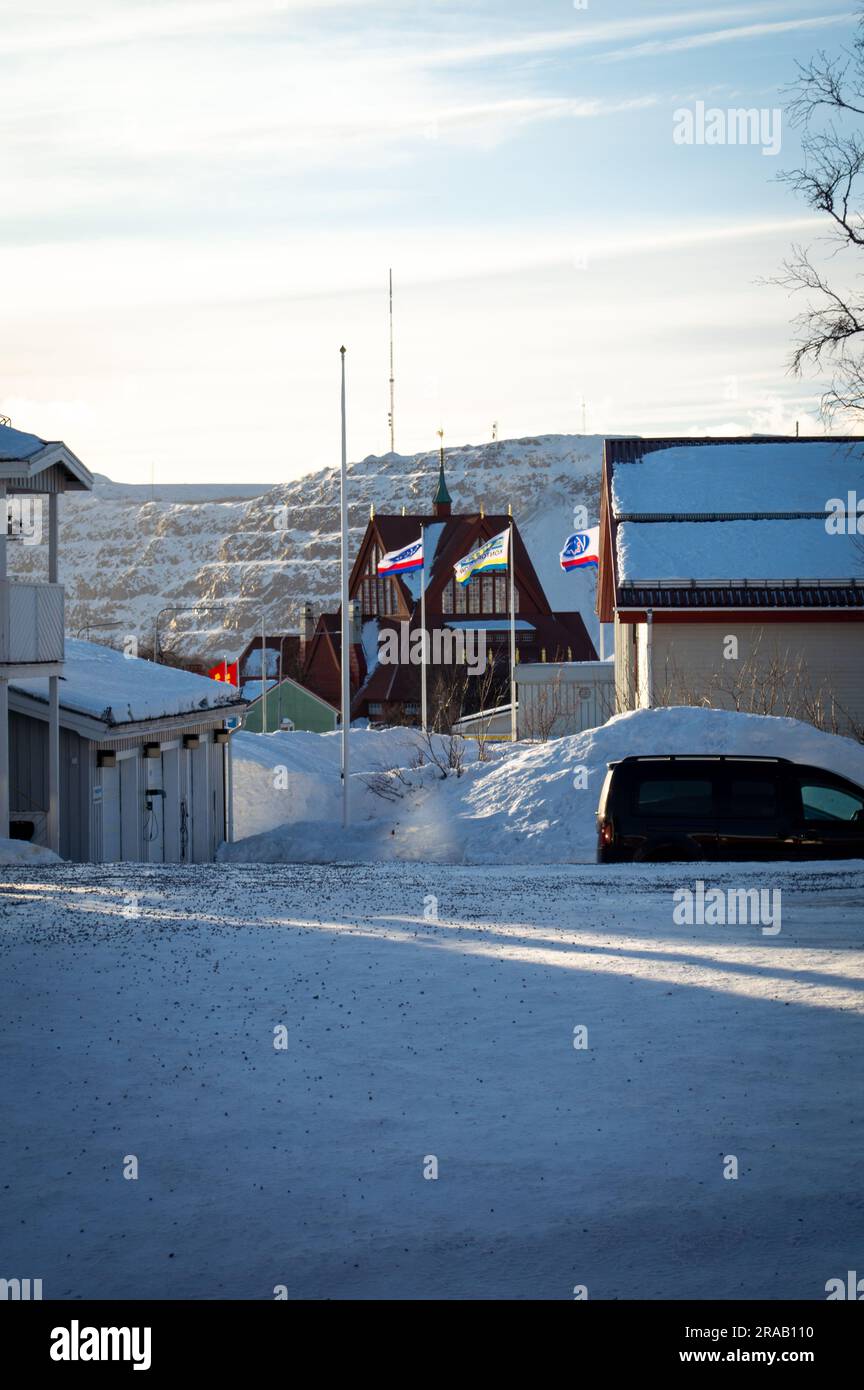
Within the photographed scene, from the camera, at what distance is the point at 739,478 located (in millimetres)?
36719

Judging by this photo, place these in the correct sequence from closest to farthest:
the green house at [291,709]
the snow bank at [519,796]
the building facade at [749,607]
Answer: the snow bank at [519,796] < the building facade at [749,607] < the green house at [291,709]

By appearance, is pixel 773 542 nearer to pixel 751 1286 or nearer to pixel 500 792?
pixel 500 792

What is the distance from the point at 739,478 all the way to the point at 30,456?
20147 millimetres

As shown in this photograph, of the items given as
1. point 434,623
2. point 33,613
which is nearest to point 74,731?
point 33,613

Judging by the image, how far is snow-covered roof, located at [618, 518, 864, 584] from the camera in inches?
1264

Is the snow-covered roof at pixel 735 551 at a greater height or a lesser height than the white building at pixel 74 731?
greater

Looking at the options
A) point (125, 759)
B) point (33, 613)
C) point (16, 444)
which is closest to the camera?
point (16, 444)

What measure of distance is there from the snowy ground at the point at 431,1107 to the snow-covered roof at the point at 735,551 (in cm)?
2036

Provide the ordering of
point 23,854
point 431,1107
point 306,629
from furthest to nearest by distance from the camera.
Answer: point 306,629 → point 23,854 → point 431,1107

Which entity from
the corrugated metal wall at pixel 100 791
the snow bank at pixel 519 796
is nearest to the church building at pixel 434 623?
the snow bank at pixel 519 796

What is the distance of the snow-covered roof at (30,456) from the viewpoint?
22.0 metres

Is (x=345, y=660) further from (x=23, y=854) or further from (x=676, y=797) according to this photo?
(x=676, y=797)

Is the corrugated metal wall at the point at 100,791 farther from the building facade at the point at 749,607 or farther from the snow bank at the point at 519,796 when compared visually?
the building facade at the point at 749,607

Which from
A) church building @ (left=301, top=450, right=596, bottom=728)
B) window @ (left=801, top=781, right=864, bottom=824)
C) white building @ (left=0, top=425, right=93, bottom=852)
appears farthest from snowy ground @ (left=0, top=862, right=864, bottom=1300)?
church building @ (left=301, top=450, right=596, bottom=728)
